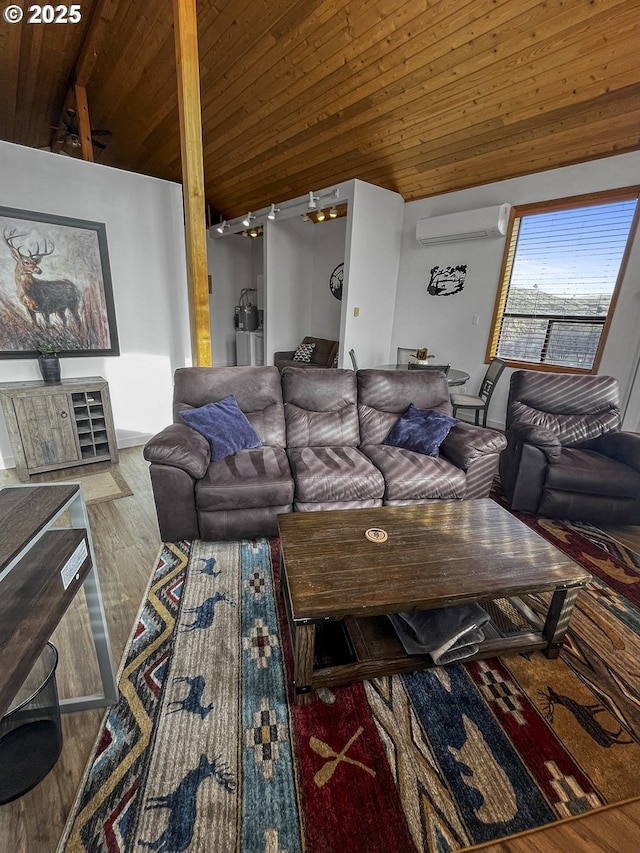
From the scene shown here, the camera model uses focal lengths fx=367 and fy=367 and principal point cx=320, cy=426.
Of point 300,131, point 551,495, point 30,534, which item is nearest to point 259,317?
point 300,131

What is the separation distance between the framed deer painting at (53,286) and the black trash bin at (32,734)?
2.91 m

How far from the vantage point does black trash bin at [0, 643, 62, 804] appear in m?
Result: 1.05

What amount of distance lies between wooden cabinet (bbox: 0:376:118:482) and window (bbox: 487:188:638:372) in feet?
14.0

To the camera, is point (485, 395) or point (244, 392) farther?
point (485, 395)

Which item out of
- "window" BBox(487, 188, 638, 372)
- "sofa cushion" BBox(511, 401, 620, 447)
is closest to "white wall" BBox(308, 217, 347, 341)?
"window" BBox(487, 188, 638, 372)

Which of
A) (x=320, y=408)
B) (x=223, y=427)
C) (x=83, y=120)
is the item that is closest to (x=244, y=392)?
(x=223, y=427)

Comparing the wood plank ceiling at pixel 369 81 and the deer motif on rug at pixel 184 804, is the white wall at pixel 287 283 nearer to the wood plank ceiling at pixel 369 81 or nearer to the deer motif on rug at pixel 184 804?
the wood plank ceiling at pixel 369 81

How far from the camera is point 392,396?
2871 mm

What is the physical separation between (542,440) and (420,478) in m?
0.93

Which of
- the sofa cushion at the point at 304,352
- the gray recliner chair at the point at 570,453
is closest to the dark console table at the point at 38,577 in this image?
the gray recliner chair at the point at 570,453

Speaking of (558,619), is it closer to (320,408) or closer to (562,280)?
(320,408)

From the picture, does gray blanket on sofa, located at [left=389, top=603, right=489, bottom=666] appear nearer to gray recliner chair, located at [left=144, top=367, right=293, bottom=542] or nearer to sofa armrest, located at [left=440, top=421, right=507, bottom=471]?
gray recliner chair, located at [left=144, top=367, right=293, bottom=542]

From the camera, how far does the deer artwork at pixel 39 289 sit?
116 inches

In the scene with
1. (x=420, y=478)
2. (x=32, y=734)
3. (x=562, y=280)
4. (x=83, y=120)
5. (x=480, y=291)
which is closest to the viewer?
(x=32, y=734)
